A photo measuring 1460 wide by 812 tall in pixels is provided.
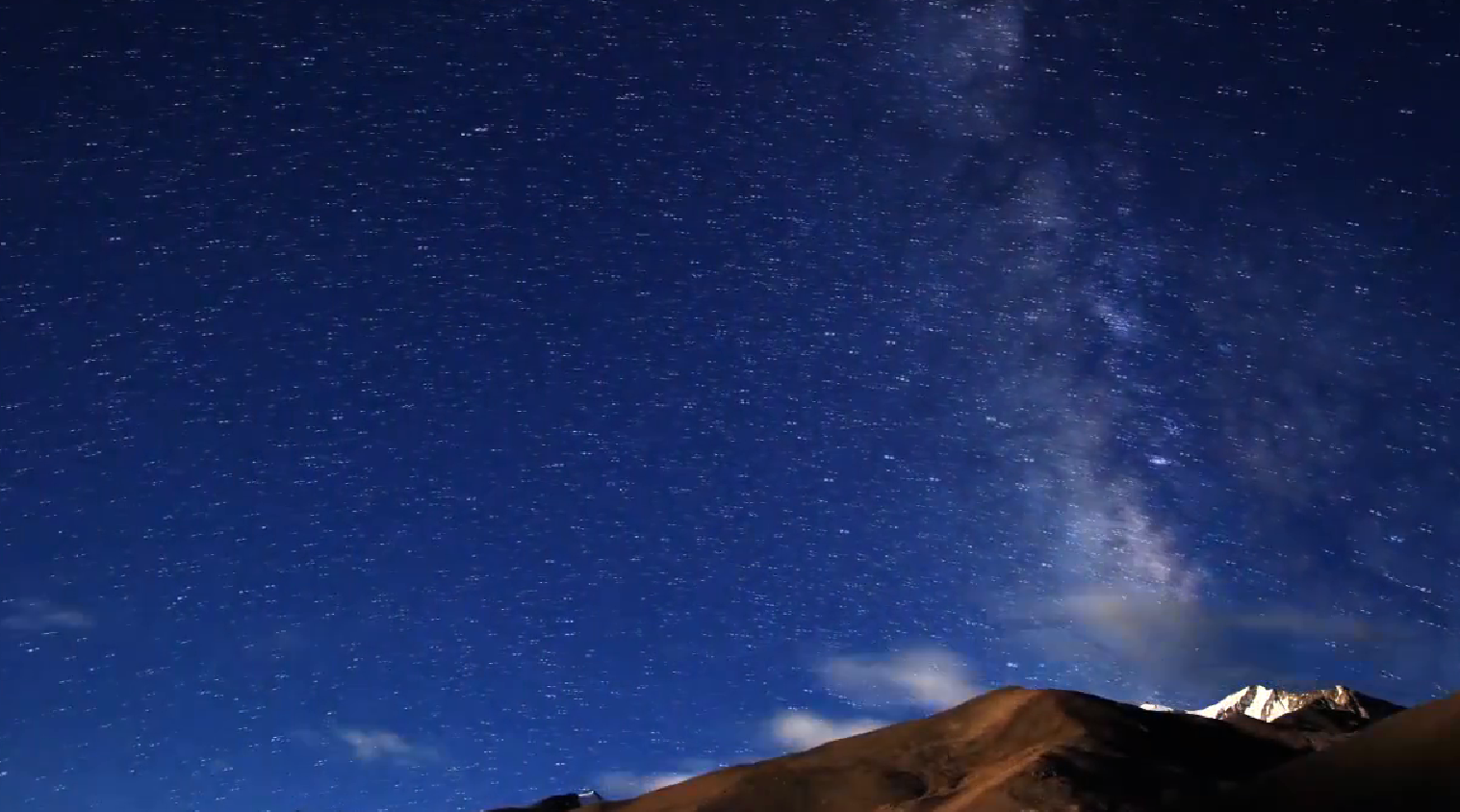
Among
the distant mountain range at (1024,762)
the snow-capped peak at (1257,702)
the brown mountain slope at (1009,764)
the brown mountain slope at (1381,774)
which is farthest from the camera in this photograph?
the snow-capped peak at (1257,702)

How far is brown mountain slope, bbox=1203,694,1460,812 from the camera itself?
9719 millimetres

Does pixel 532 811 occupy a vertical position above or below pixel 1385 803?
above

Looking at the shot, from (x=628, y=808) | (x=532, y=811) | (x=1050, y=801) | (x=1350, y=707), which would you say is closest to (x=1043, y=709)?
(x=1050, y=801)

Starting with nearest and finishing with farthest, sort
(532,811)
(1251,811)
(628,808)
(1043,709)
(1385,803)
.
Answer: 1. (1385,803)
2. (1251,811)
3. (1043,709)
4. (628,808)
5. (532,811)

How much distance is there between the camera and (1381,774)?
10320mm

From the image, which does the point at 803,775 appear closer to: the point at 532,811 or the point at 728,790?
the point at 728,790

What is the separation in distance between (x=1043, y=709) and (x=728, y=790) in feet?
41.3

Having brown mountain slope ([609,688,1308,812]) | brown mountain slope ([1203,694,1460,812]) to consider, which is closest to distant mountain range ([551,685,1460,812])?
brown mountain slope ([609,688,1308,812])

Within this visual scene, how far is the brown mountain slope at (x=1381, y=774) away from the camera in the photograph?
31.9 feet

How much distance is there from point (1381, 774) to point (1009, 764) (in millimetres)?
25788

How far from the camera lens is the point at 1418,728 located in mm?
11070

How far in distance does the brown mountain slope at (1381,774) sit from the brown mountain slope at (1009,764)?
1831cm

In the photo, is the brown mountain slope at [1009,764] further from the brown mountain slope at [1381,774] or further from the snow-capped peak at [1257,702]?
the snow-capped peak at [1257,702]

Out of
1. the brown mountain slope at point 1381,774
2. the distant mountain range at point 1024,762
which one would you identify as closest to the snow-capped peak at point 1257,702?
the distant mountain range at point 1024,762
